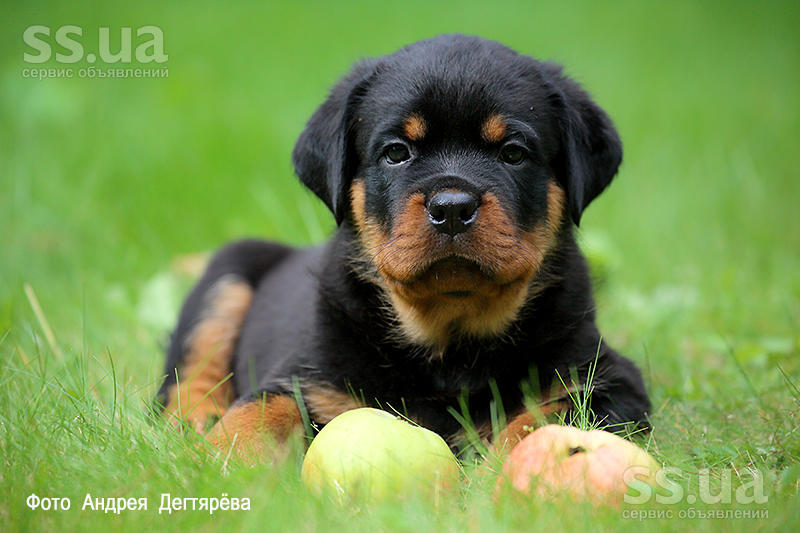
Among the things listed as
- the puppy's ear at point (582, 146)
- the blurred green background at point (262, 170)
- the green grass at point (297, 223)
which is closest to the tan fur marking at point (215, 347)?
the green grass at point (297, 223)

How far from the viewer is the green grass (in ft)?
7.70

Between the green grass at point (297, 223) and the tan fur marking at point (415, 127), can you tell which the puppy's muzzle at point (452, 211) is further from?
the green grass at point (297, 223)

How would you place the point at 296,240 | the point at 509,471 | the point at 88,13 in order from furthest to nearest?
the point at 88,13, the point at 296,240, the point at 509,471

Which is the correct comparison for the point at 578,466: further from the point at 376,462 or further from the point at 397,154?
the point at 397,154

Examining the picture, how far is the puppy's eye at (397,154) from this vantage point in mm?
2984

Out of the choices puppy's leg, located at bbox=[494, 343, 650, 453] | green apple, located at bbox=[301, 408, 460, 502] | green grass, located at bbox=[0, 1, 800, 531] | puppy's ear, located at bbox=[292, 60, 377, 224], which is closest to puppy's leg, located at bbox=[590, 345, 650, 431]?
puppy's leg, located at bbox=[494, 343, 650, 453]

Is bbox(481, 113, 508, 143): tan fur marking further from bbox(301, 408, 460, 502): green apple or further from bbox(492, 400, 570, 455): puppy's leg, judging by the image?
bbox(301, 408, 460, 502): green apple

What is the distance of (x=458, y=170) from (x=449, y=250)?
12.7 inches

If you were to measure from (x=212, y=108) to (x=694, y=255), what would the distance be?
178 inches

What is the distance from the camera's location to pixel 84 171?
258 inches

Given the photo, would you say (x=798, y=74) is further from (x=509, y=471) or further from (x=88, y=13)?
(x=509, y=471)

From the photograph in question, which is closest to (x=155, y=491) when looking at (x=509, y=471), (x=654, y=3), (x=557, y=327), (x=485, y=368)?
(x=509, y=471)

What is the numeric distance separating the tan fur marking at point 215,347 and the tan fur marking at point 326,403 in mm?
849

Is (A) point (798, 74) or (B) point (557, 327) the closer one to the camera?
(B) point (557, 327)
